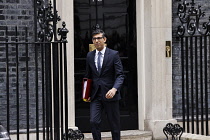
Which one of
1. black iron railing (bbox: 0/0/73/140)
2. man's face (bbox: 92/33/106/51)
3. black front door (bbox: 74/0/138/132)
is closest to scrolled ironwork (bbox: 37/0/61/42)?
black iron railing (bbox: 0/0/73/140)

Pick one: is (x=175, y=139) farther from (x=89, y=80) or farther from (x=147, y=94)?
(x=89, y=80)

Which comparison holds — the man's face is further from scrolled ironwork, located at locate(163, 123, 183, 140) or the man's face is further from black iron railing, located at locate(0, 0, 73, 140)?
scrolled ironwork, located at locate(163, 123, 183, 140)

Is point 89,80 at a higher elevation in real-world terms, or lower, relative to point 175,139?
higher

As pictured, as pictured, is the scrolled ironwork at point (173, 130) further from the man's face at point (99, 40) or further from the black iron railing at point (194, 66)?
the man's face at point (99, 40)

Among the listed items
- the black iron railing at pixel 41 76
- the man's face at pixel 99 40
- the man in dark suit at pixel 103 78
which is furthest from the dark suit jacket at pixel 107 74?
the black iron railing at pixel 41 76

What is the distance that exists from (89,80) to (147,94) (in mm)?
2310

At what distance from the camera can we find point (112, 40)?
1220 centimetres

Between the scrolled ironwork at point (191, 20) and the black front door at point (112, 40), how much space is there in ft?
2.83

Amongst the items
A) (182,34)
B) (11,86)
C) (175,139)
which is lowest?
(175,139)

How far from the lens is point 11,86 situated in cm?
1127

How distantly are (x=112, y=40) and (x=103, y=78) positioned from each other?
220 centimetres

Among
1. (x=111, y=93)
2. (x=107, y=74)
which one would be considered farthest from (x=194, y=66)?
(x=111, y=93)

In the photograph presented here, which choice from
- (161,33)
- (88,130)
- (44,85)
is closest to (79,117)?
(88,130)

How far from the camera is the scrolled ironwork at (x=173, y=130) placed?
11.5m
